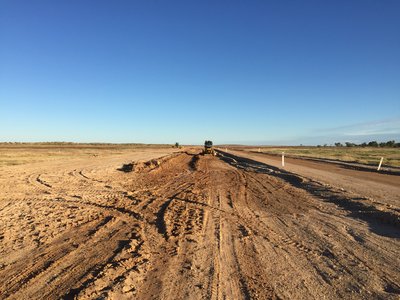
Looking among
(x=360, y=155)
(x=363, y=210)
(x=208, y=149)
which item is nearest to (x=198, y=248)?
(x=363, y=210)

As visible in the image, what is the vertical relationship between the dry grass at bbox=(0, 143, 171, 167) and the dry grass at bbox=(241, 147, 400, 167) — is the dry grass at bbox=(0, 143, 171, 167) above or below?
above

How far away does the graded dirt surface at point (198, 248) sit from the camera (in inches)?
189

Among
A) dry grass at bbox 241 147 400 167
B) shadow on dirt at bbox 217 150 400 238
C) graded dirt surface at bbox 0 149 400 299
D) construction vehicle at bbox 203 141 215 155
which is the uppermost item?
construction vehicle at bbox 203 141 215 155

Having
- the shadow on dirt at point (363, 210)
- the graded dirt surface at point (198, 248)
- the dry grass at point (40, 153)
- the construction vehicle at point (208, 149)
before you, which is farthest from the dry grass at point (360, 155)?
the dry grass at point (40, 153)

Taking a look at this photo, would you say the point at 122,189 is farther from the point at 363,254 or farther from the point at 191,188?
the point at 363,254

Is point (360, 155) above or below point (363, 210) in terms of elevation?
below

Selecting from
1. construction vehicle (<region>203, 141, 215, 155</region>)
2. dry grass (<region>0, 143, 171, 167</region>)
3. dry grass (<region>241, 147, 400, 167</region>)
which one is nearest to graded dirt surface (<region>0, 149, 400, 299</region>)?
dry grass (<region>0, 143, 171, 167</region>)

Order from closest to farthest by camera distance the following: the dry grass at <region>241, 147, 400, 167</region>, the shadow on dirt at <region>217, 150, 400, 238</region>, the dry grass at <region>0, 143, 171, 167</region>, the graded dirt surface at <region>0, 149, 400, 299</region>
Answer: the graded dirt surface at <region>0, 149, 400, 299</region> < the shadow on dirt at <region>217, 150, 400, 238</region> < the dry grass at <region>0, 143, 171, 167</region> < the dry grass at <region>241, 147, 400, 167</region>

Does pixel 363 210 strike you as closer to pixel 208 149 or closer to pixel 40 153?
pixel 208 149

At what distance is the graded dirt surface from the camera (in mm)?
4793

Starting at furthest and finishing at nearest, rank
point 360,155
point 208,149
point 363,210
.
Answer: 1. point 360,155
2. point 208,149
3. point 363,210

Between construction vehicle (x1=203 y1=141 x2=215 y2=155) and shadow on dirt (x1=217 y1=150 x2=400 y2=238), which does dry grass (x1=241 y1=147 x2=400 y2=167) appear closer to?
construction vehicle (x1=203 y1=141 x2=215 y2=155)

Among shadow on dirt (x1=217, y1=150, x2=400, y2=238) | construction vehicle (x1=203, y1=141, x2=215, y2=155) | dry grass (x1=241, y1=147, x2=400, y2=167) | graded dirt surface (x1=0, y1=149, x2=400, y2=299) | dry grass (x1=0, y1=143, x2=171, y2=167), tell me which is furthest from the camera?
construction vehicle (x1=203, y1=141, x2=215, y2=155)

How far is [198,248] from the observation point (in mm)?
6512
